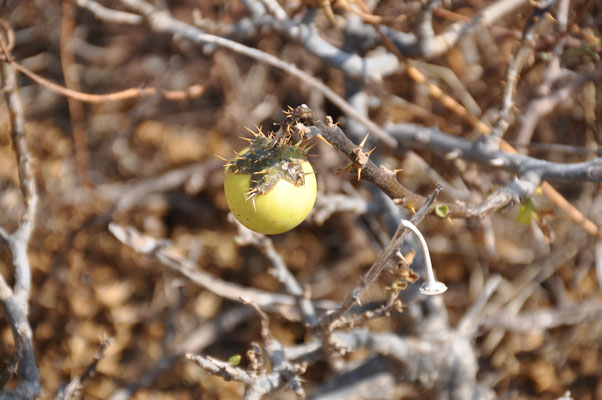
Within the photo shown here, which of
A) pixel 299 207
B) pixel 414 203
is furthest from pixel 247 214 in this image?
pixel 414 203

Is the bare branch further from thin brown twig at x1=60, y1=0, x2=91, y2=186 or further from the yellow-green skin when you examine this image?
thin brown twig at x1=60, y1=0, x2=91, y2=186

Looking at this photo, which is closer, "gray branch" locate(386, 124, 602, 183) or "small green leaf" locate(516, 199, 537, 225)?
"gray branch" locate(386, 124, 602, 183)

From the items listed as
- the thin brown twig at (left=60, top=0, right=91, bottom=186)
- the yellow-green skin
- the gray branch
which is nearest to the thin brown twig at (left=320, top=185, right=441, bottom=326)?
the yellow-green skin

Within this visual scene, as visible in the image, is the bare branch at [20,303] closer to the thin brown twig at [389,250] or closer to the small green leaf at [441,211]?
the thin brown twig at [389,250]

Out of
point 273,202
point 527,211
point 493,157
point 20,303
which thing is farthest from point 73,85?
point 527,211

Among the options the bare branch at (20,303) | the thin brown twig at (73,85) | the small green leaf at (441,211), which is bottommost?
the thin brown twig at (73,85)

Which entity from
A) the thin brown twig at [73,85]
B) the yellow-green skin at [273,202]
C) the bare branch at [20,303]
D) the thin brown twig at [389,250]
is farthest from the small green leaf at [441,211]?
the thin brown twig at [73,85]

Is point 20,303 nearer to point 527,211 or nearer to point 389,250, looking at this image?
point 389,250

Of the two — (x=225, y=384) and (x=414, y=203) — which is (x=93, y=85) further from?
(x=414, y=203)

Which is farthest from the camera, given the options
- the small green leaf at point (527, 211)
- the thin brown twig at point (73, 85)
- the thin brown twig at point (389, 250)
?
the thin brown twig at point (73, 85)

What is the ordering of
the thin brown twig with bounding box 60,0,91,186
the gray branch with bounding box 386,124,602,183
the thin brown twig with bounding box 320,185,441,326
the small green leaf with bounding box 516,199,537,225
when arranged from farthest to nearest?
the thin brown twig with bounding box 60,0,91,186
the small green leaf with bounding box 516,199,537,225
the gray branch with bounding box 386,124,602,183
the thin brown twig with bounding box 320,185,441,326
